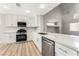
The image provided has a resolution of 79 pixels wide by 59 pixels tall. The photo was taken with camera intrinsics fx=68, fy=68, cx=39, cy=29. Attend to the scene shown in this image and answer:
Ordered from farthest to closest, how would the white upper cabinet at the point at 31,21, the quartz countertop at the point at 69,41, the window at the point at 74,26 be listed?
the white upper cabinet at the point at 31,21 → the window at the point at 74,26 → the quartz countertop at the point at 69,41

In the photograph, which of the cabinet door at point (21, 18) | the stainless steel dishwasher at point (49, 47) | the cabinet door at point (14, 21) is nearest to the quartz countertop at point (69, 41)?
Answer: the stainless steel dishwasher at point (49, 47)

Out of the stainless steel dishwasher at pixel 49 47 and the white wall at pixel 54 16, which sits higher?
the white wall at pixel 54 16

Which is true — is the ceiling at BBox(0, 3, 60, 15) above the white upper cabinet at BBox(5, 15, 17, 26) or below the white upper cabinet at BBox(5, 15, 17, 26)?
above

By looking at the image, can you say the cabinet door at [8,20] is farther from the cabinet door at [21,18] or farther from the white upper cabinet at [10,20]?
the cabinet door at [21,18]

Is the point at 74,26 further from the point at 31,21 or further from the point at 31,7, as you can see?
the point at 31,21

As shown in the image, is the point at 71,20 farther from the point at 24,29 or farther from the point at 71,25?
the point at 24,29

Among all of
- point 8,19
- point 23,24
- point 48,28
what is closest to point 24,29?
point 23,24

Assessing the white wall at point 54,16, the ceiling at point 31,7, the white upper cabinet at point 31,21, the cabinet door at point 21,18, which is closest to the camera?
the white wall at point 54,16

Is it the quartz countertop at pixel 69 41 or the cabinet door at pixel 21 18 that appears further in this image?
the cabinet door at pixel 21 18

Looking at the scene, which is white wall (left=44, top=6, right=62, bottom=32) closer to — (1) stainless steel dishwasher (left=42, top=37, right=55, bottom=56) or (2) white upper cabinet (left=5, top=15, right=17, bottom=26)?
(1) stainless steel dishwasher (left=42, top=37, right=55, bottom=56)

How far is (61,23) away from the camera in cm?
138

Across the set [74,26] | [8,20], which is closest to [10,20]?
[8,20]

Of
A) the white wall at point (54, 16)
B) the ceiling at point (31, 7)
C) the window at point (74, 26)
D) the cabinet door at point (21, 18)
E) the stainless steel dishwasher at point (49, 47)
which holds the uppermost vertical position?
the ceiling at point (31, 7)

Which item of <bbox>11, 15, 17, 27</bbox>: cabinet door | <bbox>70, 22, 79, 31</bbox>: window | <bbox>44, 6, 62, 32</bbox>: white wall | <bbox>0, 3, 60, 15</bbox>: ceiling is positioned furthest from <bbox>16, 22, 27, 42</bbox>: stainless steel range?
<bbox>70, 22, 79, 31</bbox>: window
